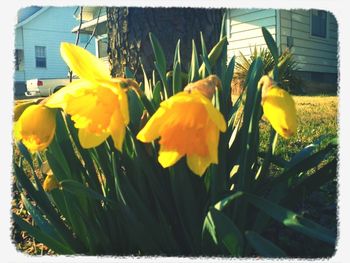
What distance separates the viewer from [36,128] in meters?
0.69

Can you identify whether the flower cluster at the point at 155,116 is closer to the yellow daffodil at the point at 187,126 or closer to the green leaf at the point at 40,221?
the yellow daffodil at the point at 187,126

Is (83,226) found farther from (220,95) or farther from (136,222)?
(220,95)

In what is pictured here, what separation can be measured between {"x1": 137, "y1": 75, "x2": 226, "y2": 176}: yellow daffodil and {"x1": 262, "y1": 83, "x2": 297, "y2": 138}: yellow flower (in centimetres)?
9

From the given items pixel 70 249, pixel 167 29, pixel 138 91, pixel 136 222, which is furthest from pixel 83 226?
pixel 167 29

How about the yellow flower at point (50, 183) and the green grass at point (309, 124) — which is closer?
the yellow flower at point (50, 183)

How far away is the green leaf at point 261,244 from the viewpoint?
614mm

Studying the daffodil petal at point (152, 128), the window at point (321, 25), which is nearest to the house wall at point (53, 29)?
the daffodil petal at point (152, 128)

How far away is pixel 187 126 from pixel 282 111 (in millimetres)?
150

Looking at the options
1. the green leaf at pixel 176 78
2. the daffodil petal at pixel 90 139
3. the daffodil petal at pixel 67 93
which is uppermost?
the green leaf at pixel 176 78

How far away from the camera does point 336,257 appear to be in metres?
0.78

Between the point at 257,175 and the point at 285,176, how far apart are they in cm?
7

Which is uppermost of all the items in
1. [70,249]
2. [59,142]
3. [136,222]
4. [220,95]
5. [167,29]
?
[167,29]

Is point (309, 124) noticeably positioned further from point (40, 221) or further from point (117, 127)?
point (117, 127)

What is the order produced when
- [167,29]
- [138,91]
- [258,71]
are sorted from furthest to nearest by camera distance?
1. [167,29]
2. [258,71]
3. [138,91]
